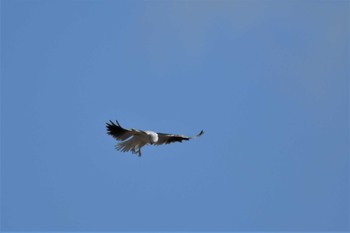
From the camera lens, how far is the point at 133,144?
607ft

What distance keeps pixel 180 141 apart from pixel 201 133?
1082 millimetres

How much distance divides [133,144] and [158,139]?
1156 mm

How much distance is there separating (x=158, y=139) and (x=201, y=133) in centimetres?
159

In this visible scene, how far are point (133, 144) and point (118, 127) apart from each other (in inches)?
34.2

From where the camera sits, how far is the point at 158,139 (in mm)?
185875

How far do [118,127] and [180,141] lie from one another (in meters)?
2.59

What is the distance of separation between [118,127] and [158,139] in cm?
183

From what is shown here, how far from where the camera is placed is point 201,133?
608ft

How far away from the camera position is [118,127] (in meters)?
185

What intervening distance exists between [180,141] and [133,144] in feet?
6.28
